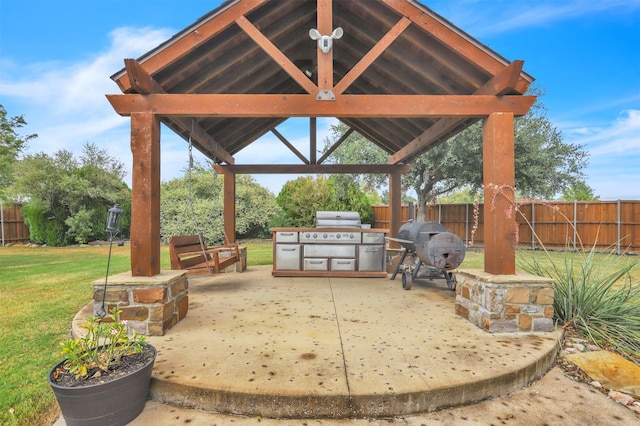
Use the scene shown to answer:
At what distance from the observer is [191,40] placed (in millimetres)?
3326

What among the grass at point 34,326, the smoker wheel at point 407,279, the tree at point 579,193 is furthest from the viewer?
the tree at point 579,193

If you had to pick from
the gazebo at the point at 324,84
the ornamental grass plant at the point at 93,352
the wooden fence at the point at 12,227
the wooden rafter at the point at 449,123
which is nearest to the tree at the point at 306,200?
the wooden rafter at the point at 449,123

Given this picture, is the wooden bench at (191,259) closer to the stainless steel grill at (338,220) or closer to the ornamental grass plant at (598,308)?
the stainless steel grill at (338,220)

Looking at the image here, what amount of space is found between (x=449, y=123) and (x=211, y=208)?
36.7 feet

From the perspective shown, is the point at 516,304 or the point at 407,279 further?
the point at 407,279

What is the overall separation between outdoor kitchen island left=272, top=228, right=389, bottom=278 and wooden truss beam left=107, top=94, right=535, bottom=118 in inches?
115

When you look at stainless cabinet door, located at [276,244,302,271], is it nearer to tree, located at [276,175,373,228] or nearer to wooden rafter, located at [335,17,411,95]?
wooden rafter, located at [335,17,411,95]

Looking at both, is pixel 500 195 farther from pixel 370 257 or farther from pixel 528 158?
pixel 528 158

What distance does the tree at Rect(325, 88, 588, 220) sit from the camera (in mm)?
11969

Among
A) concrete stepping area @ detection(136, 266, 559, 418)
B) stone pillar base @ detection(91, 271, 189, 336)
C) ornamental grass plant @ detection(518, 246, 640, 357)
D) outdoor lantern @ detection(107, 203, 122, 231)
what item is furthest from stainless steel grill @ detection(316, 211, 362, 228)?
outdoor lantern @ detection(107, 203, 122, 231)

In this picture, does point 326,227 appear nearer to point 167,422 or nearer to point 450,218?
point 167,422

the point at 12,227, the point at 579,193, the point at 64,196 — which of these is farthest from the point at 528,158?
the point at 12,227

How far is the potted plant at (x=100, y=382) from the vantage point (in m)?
1.81

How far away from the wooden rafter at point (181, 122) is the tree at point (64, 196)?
10.6m
